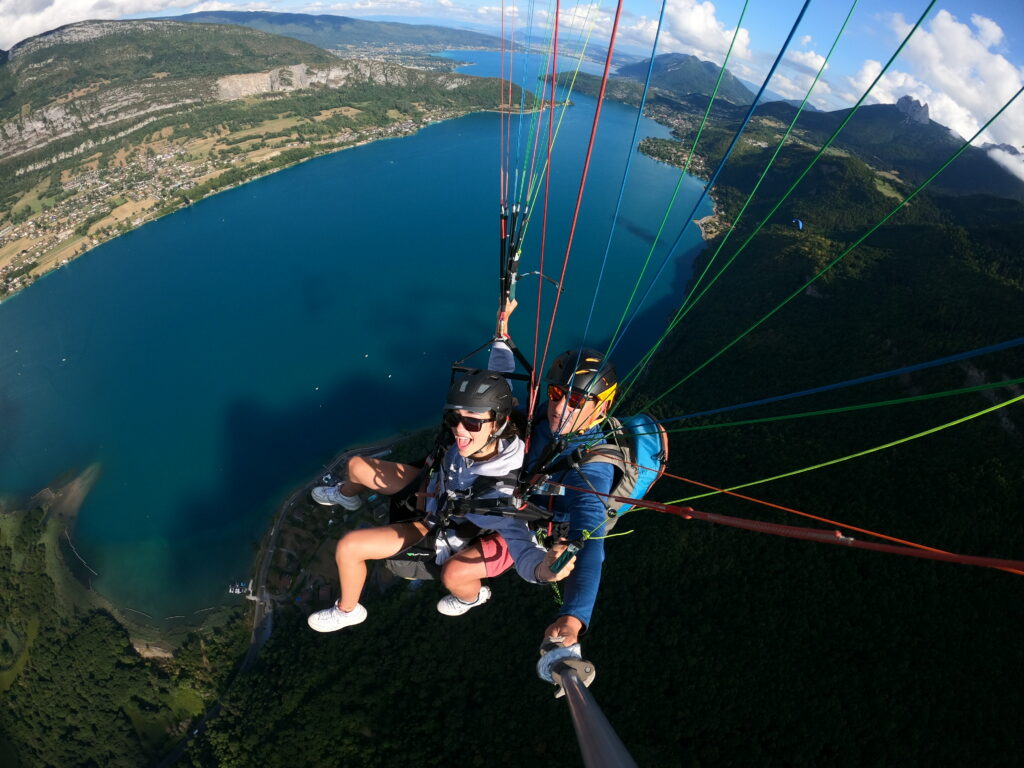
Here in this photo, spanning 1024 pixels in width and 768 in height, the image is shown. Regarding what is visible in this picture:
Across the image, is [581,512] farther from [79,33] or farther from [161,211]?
[79,33]

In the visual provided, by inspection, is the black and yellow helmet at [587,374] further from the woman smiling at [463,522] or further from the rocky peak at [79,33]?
the rocky peak at [79,33]

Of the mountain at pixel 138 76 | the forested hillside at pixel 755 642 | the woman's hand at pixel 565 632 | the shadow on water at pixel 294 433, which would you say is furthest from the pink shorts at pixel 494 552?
the mountain at pixel 138 76

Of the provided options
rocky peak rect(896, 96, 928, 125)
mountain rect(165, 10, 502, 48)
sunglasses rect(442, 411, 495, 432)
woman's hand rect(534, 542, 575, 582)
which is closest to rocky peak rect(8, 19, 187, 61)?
mountain rect(165, 10, 502, 48)

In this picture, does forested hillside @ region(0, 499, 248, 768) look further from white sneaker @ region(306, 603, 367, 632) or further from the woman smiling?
the woman smiling

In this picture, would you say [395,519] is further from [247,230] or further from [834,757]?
[247,230]

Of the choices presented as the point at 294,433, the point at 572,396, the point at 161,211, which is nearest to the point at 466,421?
the point at 572,396

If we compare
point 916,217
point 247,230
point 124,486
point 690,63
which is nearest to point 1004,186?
point 916,217
